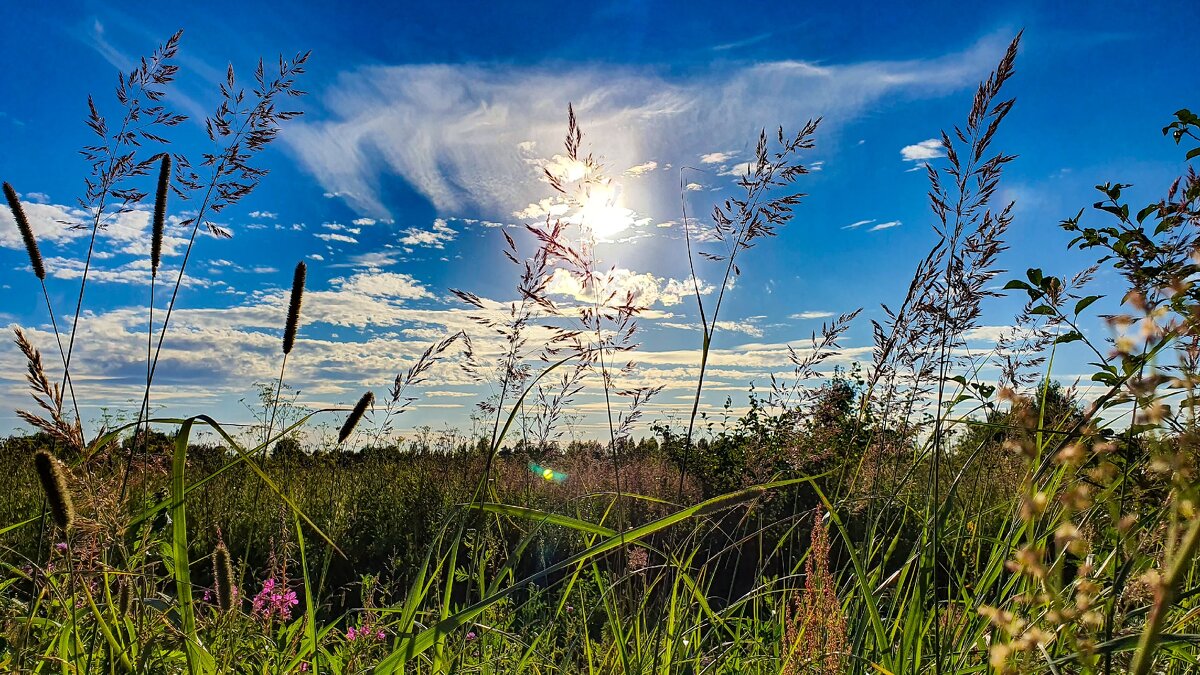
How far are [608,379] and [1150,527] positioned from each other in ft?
5.52

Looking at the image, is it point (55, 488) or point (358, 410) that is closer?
point (55, 488)

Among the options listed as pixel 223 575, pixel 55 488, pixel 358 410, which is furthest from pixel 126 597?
pixel 358 410

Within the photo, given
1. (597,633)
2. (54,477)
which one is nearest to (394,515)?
(597,633)

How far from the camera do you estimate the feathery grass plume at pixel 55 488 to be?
4.84ft

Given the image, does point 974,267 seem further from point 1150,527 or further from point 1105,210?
point 1150,527

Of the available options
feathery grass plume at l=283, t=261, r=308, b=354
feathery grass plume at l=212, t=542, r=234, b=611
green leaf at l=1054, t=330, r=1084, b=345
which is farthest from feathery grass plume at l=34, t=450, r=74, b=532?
green leaf at l=1054, t=330, r=1084, b=345

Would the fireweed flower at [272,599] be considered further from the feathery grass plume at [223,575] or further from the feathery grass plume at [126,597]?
the feathery grass plume at [126,597]

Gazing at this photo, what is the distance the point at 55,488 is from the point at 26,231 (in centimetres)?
164

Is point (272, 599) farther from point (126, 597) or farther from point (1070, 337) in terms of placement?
point (1070, 337)

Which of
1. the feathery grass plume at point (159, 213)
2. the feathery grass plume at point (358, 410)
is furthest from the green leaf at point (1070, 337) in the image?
the feathery grass plume at point (159, 213)

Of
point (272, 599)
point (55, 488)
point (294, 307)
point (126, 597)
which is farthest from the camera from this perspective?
point (272, 599)

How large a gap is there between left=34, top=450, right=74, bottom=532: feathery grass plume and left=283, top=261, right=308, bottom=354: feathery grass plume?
0.93m

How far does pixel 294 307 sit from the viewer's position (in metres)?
2.44

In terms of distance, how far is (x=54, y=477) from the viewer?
1.48 meters
